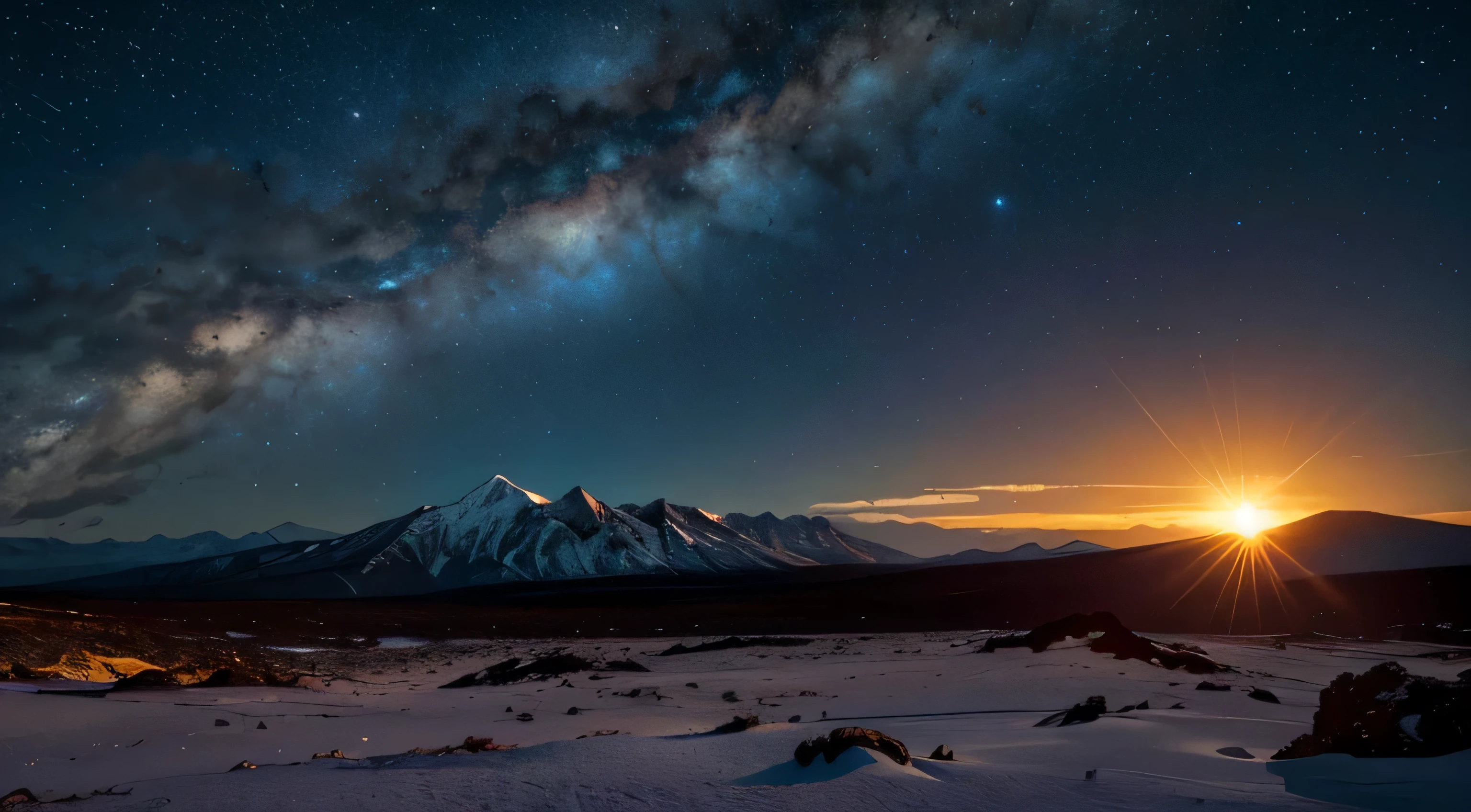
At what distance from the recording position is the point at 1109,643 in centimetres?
1573

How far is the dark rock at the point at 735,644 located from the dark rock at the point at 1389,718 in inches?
932

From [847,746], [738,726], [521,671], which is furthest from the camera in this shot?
[521,671]

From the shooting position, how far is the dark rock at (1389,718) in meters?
5.15

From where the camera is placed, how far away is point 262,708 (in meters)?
11.8

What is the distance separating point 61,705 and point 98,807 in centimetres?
735

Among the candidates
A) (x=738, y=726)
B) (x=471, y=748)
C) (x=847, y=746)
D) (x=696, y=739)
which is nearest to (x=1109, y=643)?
(x=738, y=726)

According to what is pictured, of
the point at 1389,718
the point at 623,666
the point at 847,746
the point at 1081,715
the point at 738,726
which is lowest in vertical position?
the point at 623,666

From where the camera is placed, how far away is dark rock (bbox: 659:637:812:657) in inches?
1122

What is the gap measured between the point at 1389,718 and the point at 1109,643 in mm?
11309

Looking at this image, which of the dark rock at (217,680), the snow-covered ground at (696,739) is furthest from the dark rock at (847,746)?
the dark rock at (217,680)

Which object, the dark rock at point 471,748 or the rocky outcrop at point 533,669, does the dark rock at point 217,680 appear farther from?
the dark rock at point 471,748

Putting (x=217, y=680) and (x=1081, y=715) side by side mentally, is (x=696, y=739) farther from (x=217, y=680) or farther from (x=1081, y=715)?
(x=217, y=680)

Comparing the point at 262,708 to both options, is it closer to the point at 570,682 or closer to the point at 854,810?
the point at 570,682

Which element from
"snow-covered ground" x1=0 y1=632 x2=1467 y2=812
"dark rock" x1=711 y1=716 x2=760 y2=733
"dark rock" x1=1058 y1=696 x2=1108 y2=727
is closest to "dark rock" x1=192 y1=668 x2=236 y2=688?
"snow-covered ground" x1=0 y1=632 x2=1467 y2=812
